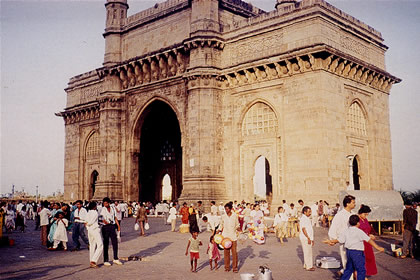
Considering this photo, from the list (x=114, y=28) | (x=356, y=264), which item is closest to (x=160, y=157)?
(x=114, y=28)

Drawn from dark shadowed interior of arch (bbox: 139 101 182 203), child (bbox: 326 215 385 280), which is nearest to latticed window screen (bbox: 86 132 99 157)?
dark shadowed interior of arch (bbox: 139 101 182 203)

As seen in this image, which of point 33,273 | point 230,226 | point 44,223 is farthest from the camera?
point 44,223

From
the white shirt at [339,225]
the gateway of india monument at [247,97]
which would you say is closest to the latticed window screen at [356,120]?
the gateway of india monument at [247,97]

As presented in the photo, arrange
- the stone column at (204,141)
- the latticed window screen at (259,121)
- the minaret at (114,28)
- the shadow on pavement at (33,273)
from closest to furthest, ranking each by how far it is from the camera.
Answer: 1. the shadow on pavement at (33,273)
2. the latticed window screen at (259,121)
3. the stone column at (204,141)
4. the minaret at (114,28)

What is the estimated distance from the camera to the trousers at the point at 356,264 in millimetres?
8375

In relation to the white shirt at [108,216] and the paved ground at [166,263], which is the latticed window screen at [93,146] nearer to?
the paved ground at [166,263]

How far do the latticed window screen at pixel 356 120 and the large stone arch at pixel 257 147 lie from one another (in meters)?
4.43

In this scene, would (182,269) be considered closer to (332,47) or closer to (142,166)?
(332,47)

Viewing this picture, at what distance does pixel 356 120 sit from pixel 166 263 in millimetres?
19045

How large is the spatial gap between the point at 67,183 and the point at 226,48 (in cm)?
2309

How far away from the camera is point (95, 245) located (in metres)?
12.6

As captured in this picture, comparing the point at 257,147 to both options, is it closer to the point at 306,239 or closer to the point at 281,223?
the point at 281,223

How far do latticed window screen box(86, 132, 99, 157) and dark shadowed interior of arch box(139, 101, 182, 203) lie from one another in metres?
5.51

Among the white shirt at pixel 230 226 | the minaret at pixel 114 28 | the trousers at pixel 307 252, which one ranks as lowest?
the trousers at pixel 307 252
